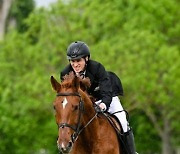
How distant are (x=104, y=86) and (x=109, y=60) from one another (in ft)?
116

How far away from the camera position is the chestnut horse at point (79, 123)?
10.7 meters

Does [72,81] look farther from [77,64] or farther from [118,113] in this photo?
[118,113]

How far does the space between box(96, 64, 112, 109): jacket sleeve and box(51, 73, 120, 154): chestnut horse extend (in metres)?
0.25

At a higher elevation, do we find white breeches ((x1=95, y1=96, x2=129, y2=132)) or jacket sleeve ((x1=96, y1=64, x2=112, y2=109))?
jacket sleeve ((x1=96, y1=64, x2=112, y2=109))

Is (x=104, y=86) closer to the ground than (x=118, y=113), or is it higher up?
higher up

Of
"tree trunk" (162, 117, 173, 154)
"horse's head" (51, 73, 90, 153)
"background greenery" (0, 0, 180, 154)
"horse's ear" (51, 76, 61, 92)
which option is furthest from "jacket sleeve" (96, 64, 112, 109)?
"tree trunk" (162, 117, 173, 154)

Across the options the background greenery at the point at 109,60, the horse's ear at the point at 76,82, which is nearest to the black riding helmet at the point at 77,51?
the horse's ear at the point at 76,82

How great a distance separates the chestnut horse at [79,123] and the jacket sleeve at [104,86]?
25 centimetres

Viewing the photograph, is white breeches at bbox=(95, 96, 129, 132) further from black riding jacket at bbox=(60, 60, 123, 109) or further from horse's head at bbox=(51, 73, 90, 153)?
horse's head at bbox=(51, 73, 90, 153)

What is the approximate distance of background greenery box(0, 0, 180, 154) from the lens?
47.4 m

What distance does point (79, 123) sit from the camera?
11.0 m

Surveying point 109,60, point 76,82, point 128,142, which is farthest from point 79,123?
point 109,60

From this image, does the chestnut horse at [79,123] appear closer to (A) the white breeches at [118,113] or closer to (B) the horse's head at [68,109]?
(B) the horse's head at [68,109]

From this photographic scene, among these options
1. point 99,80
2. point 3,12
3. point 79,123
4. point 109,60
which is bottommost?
point 79,123
